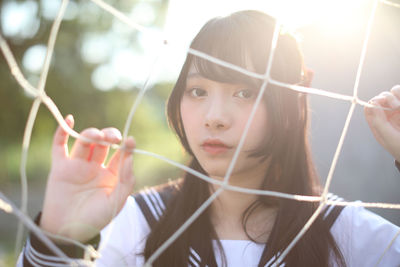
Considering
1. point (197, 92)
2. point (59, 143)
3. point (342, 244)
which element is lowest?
point (342, 244)

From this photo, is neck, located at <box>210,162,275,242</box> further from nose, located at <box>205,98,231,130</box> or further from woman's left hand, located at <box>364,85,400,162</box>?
woman's left hand, located at <box>364,85,400,162</box>

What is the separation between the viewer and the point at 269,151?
732 millimetres

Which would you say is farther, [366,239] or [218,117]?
[366,239]

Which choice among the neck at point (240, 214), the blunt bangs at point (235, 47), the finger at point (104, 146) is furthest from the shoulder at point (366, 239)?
the finger at point (104, 146)

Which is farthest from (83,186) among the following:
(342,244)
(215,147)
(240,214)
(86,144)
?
(342,244)

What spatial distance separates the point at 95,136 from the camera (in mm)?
555

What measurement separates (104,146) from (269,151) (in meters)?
0.32

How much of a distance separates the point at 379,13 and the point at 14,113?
14.3ft

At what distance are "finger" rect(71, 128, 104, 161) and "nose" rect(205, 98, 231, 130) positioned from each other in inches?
7.3

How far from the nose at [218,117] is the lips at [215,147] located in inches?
1.0

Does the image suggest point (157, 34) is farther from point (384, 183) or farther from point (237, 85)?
point (384, 183)

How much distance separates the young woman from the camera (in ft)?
1.92

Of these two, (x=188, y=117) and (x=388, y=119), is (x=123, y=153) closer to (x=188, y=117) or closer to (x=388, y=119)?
(x=188, y=117)

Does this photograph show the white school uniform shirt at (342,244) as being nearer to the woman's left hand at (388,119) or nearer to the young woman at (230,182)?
the young woman at (230,182)
